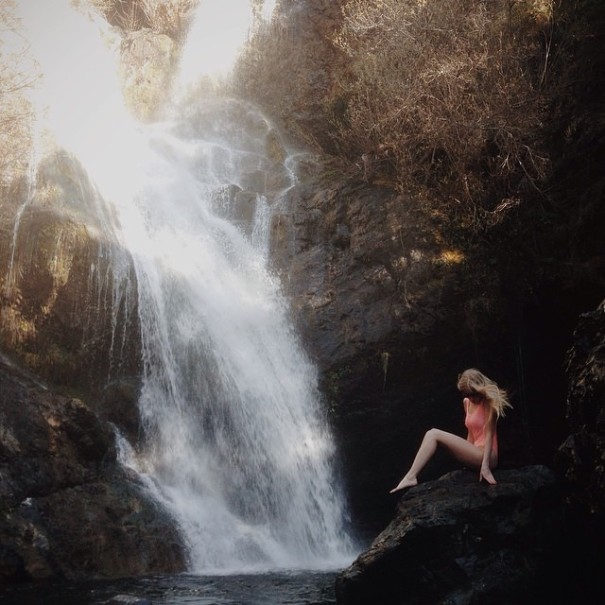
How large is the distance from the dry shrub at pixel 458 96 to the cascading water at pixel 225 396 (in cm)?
362

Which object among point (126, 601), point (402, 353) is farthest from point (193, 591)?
point (402, 353)

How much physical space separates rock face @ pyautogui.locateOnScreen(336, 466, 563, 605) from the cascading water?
3020 mm

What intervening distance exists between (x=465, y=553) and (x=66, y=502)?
17.2 ft

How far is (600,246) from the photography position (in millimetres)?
9352

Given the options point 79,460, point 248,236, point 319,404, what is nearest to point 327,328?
point 319,404

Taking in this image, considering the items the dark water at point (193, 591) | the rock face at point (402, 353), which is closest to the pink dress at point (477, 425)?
the dark water at point (193, 591)

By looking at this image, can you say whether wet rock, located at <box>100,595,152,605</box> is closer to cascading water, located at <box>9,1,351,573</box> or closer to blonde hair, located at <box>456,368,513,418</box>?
cascading water, located at <box>9,1,351,573</box>

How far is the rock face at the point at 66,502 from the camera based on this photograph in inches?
261

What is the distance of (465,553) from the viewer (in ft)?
16.1

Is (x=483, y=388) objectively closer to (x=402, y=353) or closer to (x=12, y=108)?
(x=402, y=353)

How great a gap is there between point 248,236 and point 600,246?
738 cm

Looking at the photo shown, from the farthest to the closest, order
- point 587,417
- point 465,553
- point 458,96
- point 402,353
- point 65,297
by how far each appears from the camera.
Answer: point 458,96, point 402,353, point 65,297, point 465,553, point 587,417

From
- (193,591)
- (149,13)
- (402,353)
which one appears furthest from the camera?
(149,13)

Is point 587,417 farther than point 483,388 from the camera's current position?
No
